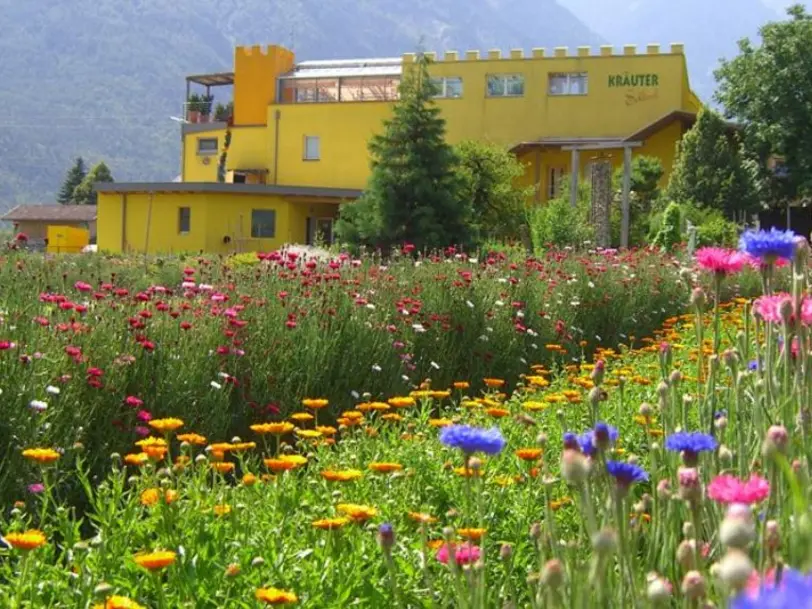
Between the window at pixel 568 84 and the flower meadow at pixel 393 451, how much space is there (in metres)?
34.6

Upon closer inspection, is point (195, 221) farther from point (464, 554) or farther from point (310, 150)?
point (464, 554)

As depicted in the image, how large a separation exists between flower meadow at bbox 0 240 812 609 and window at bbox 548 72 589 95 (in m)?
34.6

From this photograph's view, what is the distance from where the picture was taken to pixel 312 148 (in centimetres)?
4675

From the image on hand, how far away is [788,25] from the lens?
139 ft

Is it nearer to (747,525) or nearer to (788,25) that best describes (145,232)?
(788,25)

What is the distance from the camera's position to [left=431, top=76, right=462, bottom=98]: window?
45.3 metres

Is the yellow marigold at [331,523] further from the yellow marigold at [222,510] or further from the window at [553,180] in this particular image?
the window at [553,180]

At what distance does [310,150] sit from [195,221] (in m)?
8.01

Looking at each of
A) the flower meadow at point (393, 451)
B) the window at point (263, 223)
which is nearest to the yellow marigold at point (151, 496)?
the flower meadow at point (393, 451)

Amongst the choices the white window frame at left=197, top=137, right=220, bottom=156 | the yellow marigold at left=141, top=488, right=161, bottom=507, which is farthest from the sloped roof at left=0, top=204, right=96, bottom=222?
the yellow marigold at left=141, top=488, right=161, bottom=507

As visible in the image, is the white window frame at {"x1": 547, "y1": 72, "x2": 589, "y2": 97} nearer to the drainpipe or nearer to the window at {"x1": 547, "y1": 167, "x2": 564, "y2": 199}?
the window at {"x1": 547, "y1": 167, "x2": 564, "y2": 199}

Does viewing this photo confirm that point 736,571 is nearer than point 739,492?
Yes

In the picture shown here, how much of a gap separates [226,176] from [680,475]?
156 ft

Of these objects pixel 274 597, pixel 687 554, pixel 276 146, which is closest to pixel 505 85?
pixel 276 146
